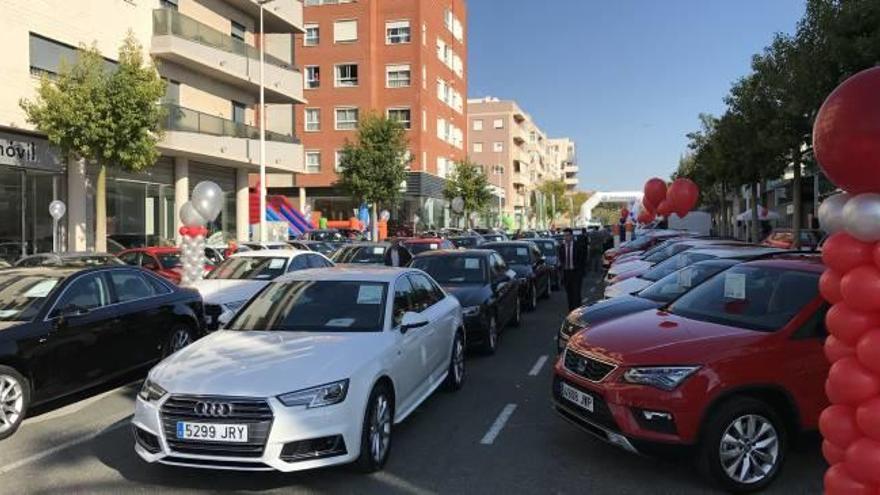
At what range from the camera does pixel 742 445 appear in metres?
5.42

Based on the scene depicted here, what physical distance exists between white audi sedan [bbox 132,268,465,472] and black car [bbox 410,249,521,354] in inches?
133

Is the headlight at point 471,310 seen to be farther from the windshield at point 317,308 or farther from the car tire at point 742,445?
the car tire at point 742,445

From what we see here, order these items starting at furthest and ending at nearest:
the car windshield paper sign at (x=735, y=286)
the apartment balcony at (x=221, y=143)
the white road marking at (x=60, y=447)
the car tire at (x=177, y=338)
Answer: the apartment balcony at (x=221, y=143) < the car tire at (x=177, y=338) < the car windshield paper sign at (x=735, y=286) < the white road marking at (x=60, y=447)

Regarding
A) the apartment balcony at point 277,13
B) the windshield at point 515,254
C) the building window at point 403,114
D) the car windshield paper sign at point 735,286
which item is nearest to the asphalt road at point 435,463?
the car windshield paper sign at point 735,286

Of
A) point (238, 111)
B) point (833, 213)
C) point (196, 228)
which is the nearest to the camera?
point (833, 213)

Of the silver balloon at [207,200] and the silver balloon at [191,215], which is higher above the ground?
the silver balloon at [207,200]

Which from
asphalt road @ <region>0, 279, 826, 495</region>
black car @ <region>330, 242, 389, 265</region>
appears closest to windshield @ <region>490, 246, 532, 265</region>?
black car @ <region>330, 242, 389, 265</region>

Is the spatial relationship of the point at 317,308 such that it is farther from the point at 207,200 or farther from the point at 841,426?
the point at 207,200

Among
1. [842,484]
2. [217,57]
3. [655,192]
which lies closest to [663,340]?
[842,484]

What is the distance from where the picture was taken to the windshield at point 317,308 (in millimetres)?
6504

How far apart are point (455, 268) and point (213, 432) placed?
7.33 metres

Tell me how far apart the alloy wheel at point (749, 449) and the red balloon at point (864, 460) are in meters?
1.46

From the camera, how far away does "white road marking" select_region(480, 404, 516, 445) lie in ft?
21.8

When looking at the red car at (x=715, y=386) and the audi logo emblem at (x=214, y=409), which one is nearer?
the audi logo emblem at (x=214, y=409)
